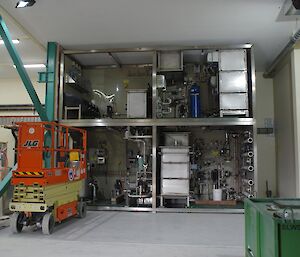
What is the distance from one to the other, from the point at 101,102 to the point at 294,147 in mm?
5194

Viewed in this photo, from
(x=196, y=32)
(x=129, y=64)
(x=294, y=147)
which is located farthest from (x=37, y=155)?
(x=294, y=147)

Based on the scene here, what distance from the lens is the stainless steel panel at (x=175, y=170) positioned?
6.66 metres

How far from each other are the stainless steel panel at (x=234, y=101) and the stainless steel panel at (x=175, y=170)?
1.55 metres

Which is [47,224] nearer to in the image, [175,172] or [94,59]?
[175,172]

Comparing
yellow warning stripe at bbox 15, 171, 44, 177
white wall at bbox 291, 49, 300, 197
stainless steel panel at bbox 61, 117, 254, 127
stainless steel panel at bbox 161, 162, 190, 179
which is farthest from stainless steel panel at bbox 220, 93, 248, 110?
yellow warning stripe at bbox 15, 171, 44, 177

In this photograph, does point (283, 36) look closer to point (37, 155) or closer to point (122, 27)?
point (122, 27)

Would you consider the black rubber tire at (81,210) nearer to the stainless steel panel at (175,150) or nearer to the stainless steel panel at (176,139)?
the stainless steel panel at (175,150)

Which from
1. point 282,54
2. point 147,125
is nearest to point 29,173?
point 147,125

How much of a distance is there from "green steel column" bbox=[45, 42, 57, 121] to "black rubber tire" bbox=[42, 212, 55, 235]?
2854mm

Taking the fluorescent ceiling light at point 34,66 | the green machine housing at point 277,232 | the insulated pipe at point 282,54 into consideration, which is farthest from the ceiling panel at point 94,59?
the green machine housing at point 277,232

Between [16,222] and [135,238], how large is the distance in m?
1.85

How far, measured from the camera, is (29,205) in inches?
174

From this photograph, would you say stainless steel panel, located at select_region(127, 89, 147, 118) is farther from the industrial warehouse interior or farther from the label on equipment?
the label on equipment

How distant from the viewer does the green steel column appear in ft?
22.5
